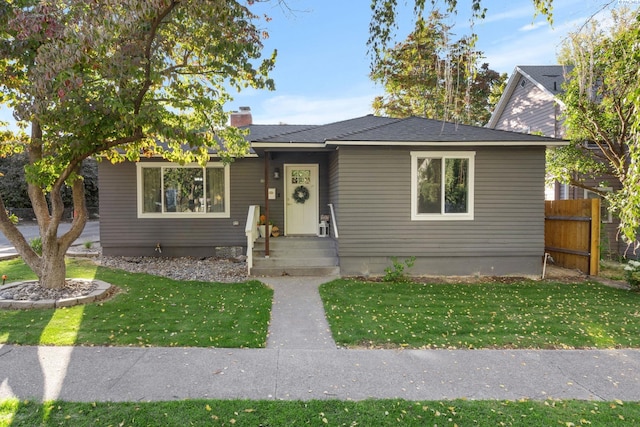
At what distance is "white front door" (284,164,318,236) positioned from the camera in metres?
10.7

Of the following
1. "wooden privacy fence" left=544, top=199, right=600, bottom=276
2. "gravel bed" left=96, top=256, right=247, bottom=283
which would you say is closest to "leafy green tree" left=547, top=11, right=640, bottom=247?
"wooden privacy fence" left=544, top=199, right=600, bottom=276

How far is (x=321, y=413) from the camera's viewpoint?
2990mm

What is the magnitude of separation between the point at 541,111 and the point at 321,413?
15.3 m

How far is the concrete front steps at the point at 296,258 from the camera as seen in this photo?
8.49m

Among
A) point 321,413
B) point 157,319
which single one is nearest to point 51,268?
point 157,319

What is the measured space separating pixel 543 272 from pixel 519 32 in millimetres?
5745

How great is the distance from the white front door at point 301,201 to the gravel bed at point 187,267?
70.8 inches

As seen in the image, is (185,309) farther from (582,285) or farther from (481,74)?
(481,74)

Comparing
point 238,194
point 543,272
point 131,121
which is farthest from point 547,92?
point 131,121

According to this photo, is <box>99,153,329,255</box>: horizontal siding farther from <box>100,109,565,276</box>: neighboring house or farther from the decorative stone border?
the decorative stone border

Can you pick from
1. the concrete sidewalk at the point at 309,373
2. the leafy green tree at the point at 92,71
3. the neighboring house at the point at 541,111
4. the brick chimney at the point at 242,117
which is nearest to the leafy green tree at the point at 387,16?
the leafy green tree at the point at 92,71

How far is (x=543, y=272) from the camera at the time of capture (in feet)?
28.3

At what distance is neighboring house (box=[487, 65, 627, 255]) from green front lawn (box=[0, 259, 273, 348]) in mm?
10972

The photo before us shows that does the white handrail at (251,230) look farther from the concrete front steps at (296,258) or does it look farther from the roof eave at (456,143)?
the roof eave at (456,143)
